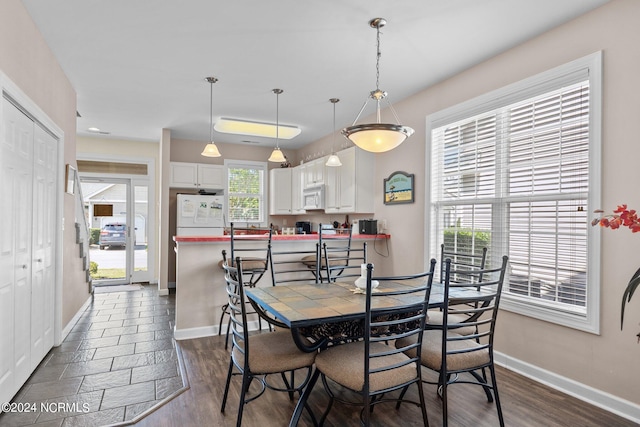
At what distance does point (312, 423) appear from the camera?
2.21 metres

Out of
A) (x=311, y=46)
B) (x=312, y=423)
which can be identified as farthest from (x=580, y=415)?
(x=311, y=46)

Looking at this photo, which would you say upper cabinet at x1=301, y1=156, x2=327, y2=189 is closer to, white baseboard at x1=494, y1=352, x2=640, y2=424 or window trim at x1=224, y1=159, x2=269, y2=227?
window trim at x1=224, y1=159, x2=269, y2=227

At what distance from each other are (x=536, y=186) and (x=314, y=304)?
206 cm

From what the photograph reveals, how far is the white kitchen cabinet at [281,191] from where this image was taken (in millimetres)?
6867

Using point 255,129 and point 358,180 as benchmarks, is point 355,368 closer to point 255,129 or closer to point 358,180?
point 358,180

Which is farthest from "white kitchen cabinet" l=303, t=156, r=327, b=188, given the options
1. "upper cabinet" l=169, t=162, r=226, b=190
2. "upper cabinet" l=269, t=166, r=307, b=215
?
"upper cabinet" l=169, t=162, r=226, b=190

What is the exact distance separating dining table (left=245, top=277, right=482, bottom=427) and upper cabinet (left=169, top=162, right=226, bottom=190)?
4.41m

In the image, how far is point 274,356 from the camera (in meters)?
2.08

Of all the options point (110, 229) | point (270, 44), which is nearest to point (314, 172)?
point (270, 44)

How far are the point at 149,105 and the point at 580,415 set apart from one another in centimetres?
521

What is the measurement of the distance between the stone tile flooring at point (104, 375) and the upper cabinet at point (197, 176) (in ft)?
8.59

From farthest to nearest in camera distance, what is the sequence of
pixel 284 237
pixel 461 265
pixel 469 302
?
1. pixel 284 237
2. pixel 461 265
3. pixel 469 302

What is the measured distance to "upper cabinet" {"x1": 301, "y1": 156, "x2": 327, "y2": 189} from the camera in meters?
5.78

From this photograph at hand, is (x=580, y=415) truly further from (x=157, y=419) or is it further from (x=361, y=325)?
(x=157, y=419)
